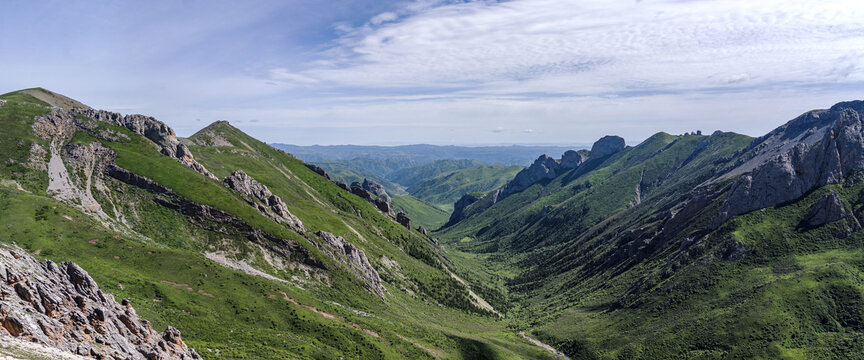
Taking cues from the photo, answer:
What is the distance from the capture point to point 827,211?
15750 centimetres

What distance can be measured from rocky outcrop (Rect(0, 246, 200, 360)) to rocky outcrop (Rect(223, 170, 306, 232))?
3988 inches

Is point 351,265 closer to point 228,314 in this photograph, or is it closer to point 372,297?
point 372,297

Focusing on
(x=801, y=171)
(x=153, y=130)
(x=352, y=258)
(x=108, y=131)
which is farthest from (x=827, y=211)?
(x=153, y=130)

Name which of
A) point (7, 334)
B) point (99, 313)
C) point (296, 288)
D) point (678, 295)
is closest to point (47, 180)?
point (296, 288)

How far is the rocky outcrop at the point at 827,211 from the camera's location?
156 metres

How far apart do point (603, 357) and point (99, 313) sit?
13887cm

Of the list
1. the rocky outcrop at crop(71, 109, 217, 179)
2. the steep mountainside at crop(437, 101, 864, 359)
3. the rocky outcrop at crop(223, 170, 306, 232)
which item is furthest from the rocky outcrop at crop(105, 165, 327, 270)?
the steep mountainside at crop(437, 101, 864, 359)

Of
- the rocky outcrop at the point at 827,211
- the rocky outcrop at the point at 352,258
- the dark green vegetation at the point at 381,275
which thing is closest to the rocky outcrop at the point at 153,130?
the dark green vegetation at the point at 381,275

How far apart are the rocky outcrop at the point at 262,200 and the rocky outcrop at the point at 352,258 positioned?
12.3m

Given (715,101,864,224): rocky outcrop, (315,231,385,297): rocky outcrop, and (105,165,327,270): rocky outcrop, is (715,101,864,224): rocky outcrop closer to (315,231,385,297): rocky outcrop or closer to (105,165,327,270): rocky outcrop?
(315,231,385,297): rocky outcrop

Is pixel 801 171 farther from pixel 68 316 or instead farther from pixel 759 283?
pixel 68 316

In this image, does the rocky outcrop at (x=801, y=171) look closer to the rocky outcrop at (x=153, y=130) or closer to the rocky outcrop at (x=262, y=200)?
the rocky outcrop at (x=262, y=200)

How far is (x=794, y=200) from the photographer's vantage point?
582ft

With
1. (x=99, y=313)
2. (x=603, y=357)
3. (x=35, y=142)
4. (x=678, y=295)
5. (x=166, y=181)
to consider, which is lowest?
(x=603, y=357)
